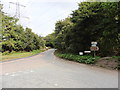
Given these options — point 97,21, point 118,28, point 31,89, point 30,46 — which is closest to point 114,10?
point 118,28

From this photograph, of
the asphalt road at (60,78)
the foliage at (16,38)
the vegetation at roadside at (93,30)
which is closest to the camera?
the asphalt road at (60,78)

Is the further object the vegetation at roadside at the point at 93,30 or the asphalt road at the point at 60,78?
the vegetation at roadside at the point at 93,30

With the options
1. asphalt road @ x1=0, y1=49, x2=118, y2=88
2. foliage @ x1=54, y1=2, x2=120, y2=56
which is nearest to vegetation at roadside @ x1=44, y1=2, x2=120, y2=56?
foliage @ x1=54, y1=2, x2=120, y2=56

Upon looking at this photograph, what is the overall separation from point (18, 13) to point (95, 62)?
22.7 feet

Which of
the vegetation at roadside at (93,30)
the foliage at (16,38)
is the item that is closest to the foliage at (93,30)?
the vegetation at roadside at (93,30)

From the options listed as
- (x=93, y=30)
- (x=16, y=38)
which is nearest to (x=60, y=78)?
(x=93, y=30)

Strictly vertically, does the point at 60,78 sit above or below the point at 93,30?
below

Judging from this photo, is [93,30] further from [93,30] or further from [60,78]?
[60,78]

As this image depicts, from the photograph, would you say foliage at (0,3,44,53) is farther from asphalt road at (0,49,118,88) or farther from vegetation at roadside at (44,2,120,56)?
asphalt road at (0,49,118,88)

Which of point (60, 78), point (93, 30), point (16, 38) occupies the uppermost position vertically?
point (93, 30)

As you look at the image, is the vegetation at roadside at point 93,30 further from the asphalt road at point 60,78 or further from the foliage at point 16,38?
the foliage at point 16,38

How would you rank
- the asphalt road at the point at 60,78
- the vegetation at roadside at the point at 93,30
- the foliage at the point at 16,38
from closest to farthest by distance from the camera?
the asphalt road at the point at 60,78 → the vegetation at roadside at the point at 93,30 → the foliage at the point at 16,38

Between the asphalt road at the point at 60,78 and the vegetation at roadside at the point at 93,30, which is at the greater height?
the vegetation at roadside at the point at 93,30

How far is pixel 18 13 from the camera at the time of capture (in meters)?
6.39
